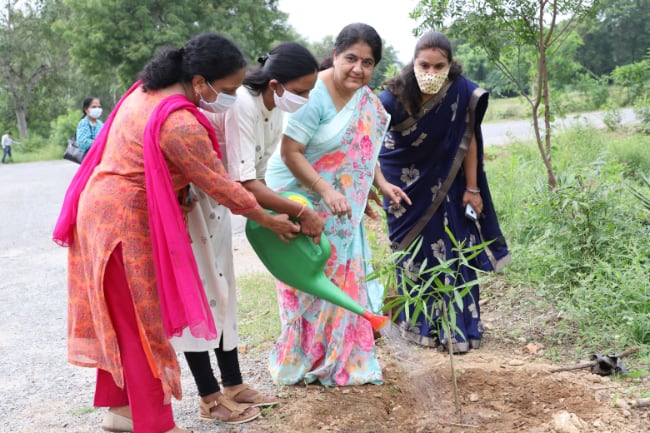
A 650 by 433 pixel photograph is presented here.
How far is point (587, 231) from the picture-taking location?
424 cm

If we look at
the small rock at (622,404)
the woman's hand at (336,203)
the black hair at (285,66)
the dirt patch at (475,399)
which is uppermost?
the black hair at (285,66)

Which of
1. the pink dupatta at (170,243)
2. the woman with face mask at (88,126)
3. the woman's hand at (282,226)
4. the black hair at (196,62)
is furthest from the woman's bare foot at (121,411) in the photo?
the woman with face mask at (88,126)

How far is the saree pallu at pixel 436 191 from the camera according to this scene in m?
3.76

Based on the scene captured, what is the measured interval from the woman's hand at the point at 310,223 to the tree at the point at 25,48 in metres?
31.4

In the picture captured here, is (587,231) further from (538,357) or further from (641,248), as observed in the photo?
(538,357)

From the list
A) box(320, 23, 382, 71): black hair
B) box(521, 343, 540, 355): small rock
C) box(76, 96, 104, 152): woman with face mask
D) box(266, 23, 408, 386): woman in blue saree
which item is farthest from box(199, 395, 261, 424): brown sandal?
box(76, 96, 104, 152): woman with face mask

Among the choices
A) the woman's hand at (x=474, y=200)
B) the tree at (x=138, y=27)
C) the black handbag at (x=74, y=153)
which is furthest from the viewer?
the tree at (x=138, y=27)

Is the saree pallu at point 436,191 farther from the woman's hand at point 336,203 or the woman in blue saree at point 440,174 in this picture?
the woman's hand at point 336,203

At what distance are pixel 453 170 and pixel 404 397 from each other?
50.7 inches

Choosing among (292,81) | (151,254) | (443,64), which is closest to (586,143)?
(443,64)

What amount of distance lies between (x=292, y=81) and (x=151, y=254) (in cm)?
89

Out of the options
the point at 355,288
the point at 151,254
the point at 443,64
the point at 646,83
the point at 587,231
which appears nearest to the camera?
the point at 151,254

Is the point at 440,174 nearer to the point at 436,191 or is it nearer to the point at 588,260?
the point at 436,191

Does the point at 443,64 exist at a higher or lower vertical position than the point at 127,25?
lower
